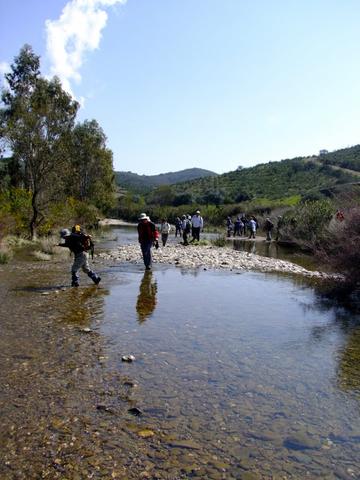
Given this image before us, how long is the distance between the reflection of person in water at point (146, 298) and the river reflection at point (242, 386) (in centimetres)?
16

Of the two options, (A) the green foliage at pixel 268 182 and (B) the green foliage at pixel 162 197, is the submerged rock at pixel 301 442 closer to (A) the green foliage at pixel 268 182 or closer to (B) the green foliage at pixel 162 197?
(A) the green foliage at pixel 268 182

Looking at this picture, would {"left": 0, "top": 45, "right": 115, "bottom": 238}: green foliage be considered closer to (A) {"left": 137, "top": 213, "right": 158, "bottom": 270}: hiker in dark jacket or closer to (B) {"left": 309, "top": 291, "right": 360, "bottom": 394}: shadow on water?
(A) {"left": 137, "top": 213, "right": 158, "bottom": 270}: hiker in dark jacket

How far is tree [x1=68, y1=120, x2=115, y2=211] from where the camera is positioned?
180ft

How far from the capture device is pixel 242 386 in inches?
260

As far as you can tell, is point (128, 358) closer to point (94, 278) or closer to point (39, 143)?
point (94, 278)

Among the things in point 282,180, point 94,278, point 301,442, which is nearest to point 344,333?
point 301,442

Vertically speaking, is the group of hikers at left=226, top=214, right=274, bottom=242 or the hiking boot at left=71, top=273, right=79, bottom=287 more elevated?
the group of hikers at left=226, top=214, right=274, bottom=242

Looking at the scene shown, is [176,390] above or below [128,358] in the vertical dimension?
below

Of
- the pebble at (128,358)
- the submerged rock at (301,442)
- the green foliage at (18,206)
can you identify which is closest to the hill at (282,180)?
the green foliage at (18,206)

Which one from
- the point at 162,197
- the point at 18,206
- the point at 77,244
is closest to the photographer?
the point at 77,244

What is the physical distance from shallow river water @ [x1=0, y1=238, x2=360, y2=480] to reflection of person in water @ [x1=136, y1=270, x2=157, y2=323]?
0.09 meters

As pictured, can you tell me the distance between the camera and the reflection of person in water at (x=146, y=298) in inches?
422

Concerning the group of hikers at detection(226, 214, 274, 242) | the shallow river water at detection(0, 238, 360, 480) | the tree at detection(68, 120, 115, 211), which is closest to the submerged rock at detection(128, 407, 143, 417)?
the shallow river water at detection(0, 238, 360, 480)

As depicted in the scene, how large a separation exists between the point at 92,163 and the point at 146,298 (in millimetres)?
45980
